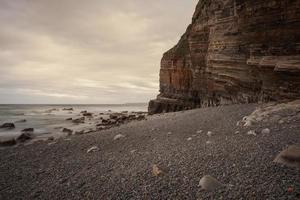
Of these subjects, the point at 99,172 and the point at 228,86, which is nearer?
the point at 99,172

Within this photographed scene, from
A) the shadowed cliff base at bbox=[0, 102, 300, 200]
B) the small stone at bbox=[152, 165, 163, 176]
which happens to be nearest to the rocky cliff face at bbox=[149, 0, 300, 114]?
the shadowed cliff base at bbox=[0, 102, 300, 200]

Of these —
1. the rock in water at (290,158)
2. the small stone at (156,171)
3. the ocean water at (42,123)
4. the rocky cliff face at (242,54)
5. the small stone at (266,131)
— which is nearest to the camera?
the rock in water at (290,158)

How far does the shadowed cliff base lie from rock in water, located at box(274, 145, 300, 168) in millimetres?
17

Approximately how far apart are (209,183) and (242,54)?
564 inches

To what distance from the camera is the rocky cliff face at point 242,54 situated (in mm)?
12969

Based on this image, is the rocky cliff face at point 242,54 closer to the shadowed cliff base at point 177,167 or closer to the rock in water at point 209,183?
the shadowed cliff base at point 177,167

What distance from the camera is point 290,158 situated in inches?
191

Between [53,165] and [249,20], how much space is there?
1396 cm

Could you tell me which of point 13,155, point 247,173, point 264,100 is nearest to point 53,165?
point 13,155

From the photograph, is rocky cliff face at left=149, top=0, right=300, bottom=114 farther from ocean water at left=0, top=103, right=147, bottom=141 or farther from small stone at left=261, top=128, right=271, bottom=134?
ocean water at left=0, top=103, right=147, bottom=141

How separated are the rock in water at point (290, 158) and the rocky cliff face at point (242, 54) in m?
8.65

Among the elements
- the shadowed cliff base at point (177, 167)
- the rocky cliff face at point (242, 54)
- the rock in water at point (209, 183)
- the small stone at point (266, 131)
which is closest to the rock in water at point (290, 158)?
the shadowed cliff base at point (177, 167)

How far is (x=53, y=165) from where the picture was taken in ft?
26.7

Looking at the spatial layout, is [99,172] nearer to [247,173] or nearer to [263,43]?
[247,173]
